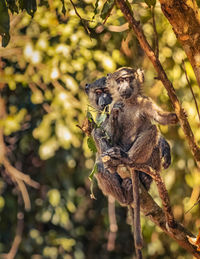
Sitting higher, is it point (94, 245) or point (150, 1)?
point (150, 1)

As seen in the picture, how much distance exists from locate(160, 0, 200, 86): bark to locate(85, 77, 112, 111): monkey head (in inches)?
35.3

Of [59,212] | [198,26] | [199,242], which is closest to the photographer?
[198,26]

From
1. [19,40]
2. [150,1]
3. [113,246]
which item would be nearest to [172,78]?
[19,40]

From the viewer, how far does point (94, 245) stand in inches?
258

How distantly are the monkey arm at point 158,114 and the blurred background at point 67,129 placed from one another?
764mm

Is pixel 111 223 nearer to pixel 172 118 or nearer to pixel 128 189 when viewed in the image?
pixel 128 189

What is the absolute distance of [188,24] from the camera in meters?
2.34

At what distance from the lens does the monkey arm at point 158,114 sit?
108 inches

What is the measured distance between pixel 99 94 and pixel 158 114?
1.83ft

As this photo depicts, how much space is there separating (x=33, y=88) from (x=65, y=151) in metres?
0.73

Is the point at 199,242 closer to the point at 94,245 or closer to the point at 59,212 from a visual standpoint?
the point at 59,212

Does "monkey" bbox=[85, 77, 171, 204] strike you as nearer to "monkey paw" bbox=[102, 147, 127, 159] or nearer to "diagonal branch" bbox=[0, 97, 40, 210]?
"monkey paw" bbox=[102, 147, 127, 159]

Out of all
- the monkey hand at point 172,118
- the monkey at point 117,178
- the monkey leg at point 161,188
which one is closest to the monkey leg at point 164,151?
the monkey at point 117,178

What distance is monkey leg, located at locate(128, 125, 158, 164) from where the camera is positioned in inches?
115
